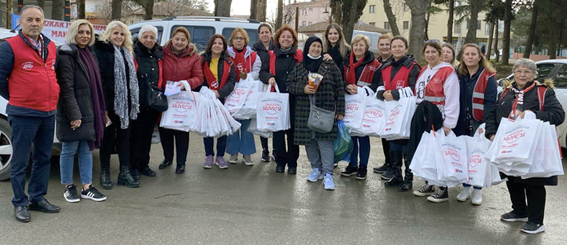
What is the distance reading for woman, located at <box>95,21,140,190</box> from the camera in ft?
16.6

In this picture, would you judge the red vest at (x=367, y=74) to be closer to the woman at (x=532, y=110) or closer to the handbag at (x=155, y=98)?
the woman at (x=532, y=110)

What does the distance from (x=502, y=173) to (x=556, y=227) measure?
72cm

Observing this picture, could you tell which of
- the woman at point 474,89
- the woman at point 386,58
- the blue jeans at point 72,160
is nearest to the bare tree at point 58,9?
the blue jeans at point 72,160

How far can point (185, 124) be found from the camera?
5828mm

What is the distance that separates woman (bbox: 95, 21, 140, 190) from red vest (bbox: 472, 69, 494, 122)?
3.62 m

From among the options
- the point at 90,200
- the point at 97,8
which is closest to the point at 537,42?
the point at 90,200

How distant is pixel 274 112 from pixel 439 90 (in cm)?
198

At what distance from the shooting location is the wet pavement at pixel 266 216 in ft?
13.5

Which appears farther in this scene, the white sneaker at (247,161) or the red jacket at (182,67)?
the white sneaker at (247,161)

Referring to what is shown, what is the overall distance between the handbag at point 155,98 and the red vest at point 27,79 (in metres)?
1.43

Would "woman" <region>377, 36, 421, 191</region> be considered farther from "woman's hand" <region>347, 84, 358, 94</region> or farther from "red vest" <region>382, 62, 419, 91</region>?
"woman's hand" <region>347, 84, 358, 94</region>

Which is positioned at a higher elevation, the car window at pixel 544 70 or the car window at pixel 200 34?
the car window at pixel 200 34

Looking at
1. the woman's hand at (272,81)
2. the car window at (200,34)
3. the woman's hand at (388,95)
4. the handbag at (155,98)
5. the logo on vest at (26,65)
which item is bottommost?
the handbag at (155,98)

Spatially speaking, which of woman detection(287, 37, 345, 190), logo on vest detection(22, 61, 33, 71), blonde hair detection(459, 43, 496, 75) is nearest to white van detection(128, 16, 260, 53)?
woman detection(287, 37, 345, 190)
